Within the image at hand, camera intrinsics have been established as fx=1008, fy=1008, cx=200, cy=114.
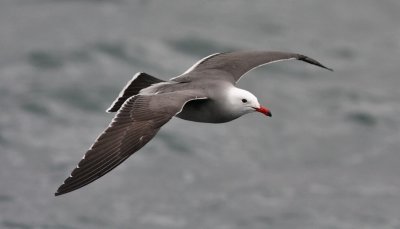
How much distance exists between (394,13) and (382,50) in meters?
1.41

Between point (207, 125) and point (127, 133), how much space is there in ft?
25.9

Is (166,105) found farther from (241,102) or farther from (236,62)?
(236,62)

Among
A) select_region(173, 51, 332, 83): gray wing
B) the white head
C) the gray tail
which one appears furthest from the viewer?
select_region(173, 51, 332, 83): gray wing

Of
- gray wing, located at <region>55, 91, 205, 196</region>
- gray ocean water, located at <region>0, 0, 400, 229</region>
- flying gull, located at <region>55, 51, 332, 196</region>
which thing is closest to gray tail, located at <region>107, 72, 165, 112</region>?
flying gull, located at <region>55, 51, 332, 196</region>

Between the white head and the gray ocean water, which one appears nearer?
the white head

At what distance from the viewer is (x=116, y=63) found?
714 inches

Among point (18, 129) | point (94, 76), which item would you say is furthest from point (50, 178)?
point (94, 76)

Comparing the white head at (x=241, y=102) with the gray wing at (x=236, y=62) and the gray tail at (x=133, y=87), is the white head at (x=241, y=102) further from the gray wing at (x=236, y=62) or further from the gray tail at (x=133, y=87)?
the gray tail at (x=133, y=87)

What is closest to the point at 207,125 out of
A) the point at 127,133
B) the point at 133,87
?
the point at 133,87

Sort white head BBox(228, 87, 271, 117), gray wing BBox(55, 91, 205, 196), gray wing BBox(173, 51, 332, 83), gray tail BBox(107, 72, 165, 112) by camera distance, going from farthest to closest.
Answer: gray wing BBox(173, 51, 332, 83), white head BBox(228, 87, 271, 117), gray tail BBox(107, 72, 165, 112), gray wing BBox(55, 91, 205, 196)

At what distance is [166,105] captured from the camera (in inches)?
376

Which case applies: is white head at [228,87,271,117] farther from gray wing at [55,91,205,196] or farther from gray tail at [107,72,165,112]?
gray tail at [107,72,165,112]

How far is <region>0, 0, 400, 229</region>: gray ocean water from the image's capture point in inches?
611

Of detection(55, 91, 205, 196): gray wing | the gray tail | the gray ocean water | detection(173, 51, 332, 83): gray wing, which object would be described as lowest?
detection(55, 91, 205, 196): gray wing
